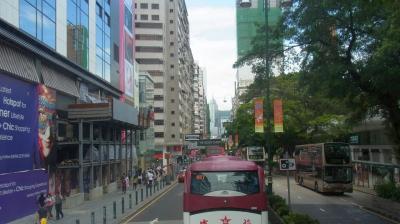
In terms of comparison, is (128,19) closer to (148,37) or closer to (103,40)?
(103,40)

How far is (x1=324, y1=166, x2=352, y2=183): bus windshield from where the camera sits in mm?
42594

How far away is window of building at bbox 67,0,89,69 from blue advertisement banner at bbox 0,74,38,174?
7962 mm

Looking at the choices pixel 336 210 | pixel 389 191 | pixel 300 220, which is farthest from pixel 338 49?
pixel 389 191

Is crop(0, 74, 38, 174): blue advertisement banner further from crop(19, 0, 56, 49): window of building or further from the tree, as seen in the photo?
the tree

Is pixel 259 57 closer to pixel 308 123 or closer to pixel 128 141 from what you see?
pixel 128 141

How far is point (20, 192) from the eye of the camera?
975 inches

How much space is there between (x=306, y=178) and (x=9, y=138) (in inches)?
1243

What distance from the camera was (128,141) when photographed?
5662cm

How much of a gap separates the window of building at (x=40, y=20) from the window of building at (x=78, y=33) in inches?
128

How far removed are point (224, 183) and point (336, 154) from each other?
28669 mm

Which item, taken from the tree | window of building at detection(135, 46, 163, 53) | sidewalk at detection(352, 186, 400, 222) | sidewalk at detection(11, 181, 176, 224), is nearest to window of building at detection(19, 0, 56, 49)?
sidewalk at detection(11, 181, 176, 224)

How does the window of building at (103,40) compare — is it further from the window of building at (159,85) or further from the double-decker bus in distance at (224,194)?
the window of building at (159,85)

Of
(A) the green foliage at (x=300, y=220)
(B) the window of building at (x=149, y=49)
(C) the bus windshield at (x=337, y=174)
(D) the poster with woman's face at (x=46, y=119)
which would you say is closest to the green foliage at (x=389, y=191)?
(C) the bus windshield at (x=337, y=174)

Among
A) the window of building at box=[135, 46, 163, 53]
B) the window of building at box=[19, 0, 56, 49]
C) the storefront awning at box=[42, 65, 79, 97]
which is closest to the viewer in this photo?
the window of building at box=[19, 0, 56, 49]
